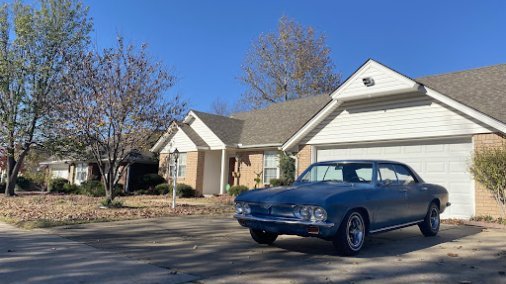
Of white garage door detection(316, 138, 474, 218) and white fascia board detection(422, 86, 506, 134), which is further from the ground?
white fascia board detection(422, 86, 506, 134)

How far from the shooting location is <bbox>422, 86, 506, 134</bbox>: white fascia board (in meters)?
11.0

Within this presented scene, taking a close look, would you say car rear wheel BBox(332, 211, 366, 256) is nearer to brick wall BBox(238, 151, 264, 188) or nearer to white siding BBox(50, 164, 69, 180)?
brick wall BBox(238, 151, 264, 188)

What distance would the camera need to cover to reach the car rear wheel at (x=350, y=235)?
21.3 feet

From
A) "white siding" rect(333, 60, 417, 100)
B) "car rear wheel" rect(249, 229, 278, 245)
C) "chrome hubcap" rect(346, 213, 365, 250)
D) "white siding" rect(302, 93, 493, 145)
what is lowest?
"car rear wheel" rect(249, 229, 278, 245)

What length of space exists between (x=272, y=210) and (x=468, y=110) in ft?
24.8

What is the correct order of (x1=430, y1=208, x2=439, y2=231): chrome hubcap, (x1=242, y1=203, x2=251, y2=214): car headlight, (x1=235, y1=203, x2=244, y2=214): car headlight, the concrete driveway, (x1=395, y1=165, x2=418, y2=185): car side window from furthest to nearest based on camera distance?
(x1=430, y1=208, x2=439, y2=231): chrome hubcap → (x1=395, y1=165, x2=418, y2=185): car side window → (x1=235, y1=203, x2=244, y2=214): car headlight → (x1=242, y1=203, x2=251, y2=214): car headlight → the concrete driveway

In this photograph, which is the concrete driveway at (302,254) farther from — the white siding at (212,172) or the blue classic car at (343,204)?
the white siding at (212,172)

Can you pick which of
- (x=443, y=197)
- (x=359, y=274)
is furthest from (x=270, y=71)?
(x=359, y=274)

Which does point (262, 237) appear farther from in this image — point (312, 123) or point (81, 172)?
point (81, 172)

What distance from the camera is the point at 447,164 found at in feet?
40.4

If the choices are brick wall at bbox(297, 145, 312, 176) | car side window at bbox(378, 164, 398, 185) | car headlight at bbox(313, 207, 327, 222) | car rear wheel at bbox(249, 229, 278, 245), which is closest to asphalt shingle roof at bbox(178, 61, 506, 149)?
brick wall at bbox(297, 145, 312, 176)

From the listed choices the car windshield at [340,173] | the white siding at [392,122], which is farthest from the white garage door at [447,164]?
the car windshield at [340,173]

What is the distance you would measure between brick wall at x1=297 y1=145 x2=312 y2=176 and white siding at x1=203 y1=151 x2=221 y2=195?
8014mm

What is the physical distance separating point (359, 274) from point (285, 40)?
33.5 metres
